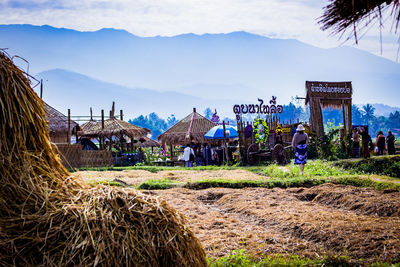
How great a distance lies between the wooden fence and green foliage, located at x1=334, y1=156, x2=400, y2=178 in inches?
624

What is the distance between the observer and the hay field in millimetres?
5770

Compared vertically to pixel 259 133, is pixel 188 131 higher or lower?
higher

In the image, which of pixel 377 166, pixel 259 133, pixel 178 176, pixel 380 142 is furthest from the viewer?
pixel 380 142

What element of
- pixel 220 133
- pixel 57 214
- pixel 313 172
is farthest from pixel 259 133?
pixel 57 214

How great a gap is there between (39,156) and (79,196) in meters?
0.46

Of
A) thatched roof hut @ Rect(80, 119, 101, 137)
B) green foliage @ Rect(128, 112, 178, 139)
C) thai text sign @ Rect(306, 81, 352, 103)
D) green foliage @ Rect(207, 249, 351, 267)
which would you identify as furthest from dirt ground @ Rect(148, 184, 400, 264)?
green foliage @ Rect(128, 112, 178, 139)

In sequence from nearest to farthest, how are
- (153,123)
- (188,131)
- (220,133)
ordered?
(220,133), (188,131), (153,123)

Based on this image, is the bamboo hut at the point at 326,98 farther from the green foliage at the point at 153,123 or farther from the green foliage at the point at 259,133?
the green foliage at the point at 153,123

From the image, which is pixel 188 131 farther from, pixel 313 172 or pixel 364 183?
pixel 364 183

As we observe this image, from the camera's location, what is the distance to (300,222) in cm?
726

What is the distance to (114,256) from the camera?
10.5 feet

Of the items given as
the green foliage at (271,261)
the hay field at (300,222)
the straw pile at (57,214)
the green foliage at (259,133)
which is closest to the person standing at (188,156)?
the green foliage at (259,133)

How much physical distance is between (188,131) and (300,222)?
89.3 ft

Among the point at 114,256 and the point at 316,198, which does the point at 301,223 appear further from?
the point at 114,256
